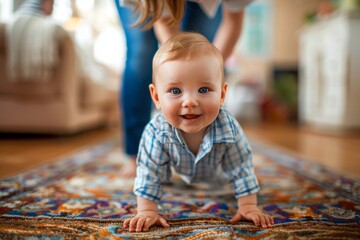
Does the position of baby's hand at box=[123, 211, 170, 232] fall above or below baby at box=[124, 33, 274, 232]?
below

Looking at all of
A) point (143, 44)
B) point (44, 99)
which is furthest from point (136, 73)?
point (44, 99)

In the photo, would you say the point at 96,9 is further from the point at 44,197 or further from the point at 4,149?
the point at 44,197

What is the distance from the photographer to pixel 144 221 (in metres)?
0.61

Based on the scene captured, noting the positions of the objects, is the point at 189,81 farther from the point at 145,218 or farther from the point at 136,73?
the point at 136,73

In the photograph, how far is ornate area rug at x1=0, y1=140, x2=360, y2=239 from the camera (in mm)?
565

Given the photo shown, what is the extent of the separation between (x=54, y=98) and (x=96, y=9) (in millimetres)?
2596

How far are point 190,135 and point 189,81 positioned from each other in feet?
0.46

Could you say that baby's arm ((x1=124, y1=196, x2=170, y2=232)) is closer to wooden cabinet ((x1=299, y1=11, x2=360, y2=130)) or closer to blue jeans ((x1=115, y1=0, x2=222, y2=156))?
blue jeans ((x1=115, y1=0, x2=222, y2=156))

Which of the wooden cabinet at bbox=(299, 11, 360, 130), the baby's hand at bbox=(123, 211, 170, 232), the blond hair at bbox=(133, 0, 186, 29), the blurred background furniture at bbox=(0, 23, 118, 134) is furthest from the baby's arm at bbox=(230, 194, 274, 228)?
the wooden cabinet at bbox=(299, 11, 360, 130)

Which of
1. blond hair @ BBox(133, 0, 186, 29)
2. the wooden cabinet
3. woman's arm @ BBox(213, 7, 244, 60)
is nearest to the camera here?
blond hair @ BBox(133, 0, 186, 29)

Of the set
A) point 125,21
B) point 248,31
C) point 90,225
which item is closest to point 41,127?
point 125,21

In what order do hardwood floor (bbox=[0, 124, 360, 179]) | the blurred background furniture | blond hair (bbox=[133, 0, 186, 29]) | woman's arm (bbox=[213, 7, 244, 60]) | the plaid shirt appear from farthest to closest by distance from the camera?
the blurred background furniture
hardwood floor (bbox=[0, 124, 360, 179])
woman's arm (bbox=[213, 7, 244, 60])
blond hair (bbox=[133, 0, 186, 29])
the plaid shirt

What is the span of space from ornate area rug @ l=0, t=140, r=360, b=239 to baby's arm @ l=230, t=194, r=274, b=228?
0.02 m

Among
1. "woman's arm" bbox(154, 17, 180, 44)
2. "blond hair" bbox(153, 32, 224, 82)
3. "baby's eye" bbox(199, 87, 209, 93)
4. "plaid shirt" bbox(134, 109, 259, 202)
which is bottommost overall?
"plaid shirt" bbox(134, 109, 259, 202)
